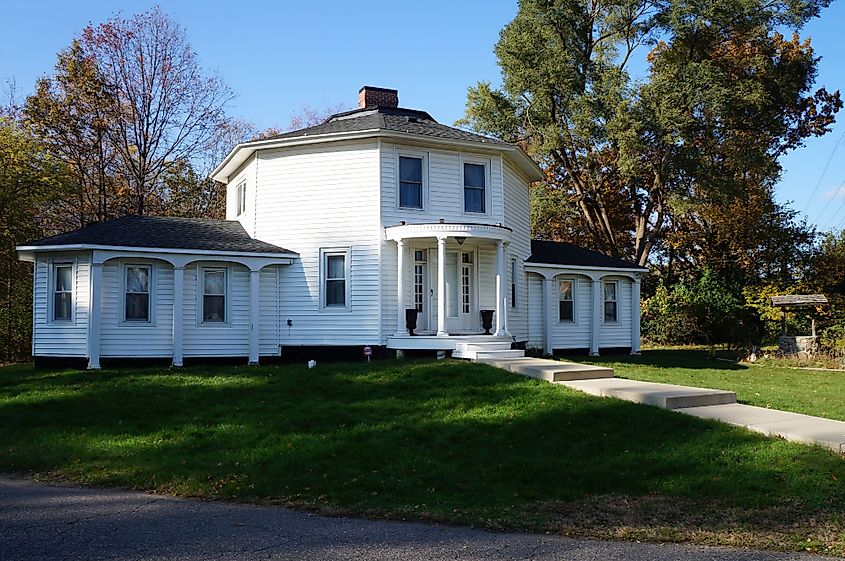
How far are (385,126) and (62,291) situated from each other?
9.18 m

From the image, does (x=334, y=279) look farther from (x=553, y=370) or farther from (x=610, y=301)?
(x=610, y=301)

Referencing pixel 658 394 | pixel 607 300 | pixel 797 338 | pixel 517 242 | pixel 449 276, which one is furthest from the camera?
pixel 797 338

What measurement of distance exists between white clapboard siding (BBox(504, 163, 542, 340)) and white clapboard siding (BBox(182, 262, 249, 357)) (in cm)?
720

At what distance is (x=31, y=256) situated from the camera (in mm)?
18984

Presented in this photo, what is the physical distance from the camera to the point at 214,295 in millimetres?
19109

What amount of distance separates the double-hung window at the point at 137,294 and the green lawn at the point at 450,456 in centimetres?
457

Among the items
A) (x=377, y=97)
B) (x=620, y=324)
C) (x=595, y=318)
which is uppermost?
(x=377, y=97)

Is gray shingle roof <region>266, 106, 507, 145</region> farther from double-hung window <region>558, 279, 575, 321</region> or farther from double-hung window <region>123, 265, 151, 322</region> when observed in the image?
double-hung window <region>558, 279, 575, 321</region>

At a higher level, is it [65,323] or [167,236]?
[167,236]

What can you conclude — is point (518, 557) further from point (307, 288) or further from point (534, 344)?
point (534, 344)

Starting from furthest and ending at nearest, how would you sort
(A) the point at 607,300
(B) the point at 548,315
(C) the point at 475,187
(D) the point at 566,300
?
(A) the point at 607,300 → (D) the point at 566,300 → (B) the point at 548,315 → (C) the point at 475,187

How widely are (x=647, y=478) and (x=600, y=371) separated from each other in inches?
261

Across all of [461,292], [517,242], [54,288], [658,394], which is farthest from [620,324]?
[54,288]

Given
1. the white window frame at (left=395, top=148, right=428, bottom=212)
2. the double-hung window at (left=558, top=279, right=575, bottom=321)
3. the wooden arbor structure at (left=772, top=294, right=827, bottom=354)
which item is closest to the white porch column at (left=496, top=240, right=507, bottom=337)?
the white window frame at (left=395, top=148, right=428, bottom=212)
